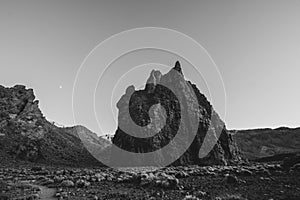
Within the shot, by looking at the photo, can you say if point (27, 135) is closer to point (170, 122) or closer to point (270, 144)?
point (170, 122)

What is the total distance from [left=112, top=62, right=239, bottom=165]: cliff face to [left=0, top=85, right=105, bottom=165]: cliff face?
22846 millimetres

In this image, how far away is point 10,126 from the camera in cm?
10512

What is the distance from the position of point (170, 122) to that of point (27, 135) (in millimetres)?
57335

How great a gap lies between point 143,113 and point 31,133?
46984 mm

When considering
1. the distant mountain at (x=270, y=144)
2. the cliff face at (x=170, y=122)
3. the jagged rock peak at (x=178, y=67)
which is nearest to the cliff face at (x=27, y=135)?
the cliff face at (x=170, y=122)

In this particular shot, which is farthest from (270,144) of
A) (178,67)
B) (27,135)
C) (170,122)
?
(27,135)

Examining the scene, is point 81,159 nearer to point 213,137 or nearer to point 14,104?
point 14,104

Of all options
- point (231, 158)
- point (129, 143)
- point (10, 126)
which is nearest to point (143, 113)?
point (129, 143)

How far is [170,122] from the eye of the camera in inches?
4058

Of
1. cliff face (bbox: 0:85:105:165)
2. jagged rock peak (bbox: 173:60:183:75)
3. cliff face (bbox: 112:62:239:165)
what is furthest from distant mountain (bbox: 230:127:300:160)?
cliff face (bbox: 0:85:105:165)

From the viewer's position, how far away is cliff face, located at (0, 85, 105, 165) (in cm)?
9581

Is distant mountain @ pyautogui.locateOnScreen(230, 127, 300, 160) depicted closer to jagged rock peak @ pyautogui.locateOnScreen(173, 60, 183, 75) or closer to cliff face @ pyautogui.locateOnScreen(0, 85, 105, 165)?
jagged rock peak @ pyautogui.locateOnScreen(173, 60, 183, 75)

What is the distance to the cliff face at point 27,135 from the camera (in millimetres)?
95812

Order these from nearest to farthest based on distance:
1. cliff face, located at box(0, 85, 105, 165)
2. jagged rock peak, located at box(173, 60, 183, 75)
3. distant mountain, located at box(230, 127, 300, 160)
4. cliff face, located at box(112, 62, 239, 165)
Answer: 1. cliff face, located at box(112, 62, 239, 165)
2. cliff face, located at box(0, 85, 105, 165)
3. jagged rock peak, located at box(173, 60, 183, 75)
4. distant mountain, located at box(230, 127, 300, 160)
